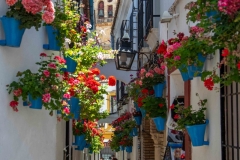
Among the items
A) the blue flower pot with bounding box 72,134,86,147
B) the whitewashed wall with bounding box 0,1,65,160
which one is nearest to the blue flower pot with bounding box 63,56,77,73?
the whitewashed wall with bounding box 0,1,65,160

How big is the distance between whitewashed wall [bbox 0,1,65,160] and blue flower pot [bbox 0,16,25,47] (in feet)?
0.25

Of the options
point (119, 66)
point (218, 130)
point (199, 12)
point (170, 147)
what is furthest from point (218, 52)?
point (119, 66)

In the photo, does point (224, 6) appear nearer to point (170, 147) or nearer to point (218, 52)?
point (218, 52)

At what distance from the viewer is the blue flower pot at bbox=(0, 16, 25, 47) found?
5.19 m

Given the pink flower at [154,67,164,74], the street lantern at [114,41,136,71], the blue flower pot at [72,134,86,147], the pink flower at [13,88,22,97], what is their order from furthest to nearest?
1. the blue flower pot at [72,134,86,147]
2. the street lantern at [114,41,136,71]
3. the pink flower at [154,67,164,74]
4. the pink flower at [13,88,22,97]

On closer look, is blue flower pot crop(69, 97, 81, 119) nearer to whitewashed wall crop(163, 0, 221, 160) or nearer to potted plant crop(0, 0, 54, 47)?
whitewashed wall crop(163, 0, 221, 160)

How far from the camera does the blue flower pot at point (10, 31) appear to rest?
519 centimetres

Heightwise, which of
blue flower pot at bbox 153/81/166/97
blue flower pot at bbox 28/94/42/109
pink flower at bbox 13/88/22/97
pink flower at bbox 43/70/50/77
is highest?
blue flower pot at bbox 153/81/166/97

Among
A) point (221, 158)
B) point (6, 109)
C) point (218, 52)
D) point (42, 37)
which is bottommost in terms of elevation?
point (221, 158)

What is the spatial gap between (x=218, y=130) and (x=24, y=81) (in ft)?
7.42

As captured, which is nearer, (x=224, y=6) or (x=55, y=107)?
(x=224, y=6)

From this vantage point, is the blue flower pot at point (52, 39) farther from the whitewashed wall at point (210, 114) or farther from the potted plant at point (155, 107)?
the potted plant at point (155, 107)

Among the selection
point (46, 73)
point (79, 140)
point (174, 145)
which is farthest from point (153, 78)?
point (46, 73)

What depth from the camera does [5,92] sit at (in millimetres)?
5438
